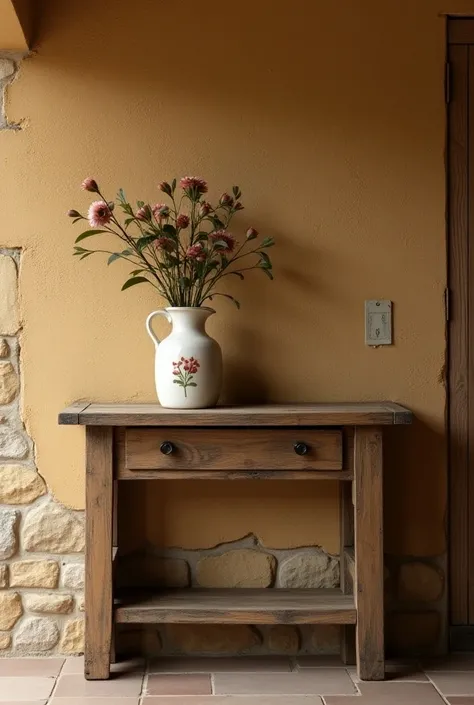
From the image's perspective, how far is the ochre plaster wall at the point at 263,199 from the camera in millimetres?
3070

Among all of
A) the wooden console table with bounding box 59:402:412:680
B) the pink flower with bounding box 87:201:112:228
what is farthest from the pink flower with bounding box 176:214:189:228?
the wooden console table with bounding box 59:402:412:680

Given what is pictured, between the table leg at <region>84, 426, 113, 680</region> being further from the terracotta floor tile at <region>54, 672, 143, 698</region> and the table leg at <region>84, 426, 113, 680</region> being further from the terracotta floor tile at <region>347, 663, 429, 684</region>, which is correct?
the terracotta floor tile at <region>347, 663, 429, 684</region>

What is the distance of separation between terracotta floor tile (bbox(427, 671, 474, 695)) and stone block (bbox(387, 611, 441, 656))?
0.60 ft

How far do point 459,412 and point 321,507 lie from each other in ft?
1.83

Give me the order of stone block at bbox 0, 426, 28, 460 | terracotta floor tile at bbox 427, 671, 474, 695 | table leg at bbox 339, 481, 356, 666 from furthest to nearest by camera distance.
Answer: stone block at bbox 0, 426, 28, 460 → table leg at bbox 339, 481, 356, 666 → terracotta floor tile at bbox 427, 671, 474, 695

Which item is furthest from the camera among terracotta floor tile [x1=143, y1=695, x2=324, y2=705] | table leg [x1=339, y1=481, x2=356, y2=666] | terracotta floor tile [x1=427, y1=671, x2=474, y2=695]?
table leg [x1=339, y1=481, x2=356, y2=666]

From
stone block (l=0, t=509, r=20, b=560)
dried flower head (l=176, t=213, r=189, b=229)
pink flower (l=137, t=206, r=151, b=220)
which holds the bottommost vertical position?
stone block (l=0, t=509, r=20, b=560)

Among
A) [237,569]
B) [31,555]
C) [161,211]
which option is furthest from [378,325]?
[31,555]

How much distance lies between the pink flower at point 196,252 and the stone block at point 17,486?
0.90 metres

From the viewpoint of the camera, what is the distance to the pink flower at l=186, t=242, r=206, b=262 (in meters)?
2.84

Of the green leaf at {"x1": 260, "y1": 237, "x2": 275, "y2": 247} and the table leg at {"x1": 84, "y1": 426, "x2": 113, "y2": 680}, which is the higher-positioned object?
the green leaf at {"x1": 260, "y1": 237, "x2": 275, "y2": 247}

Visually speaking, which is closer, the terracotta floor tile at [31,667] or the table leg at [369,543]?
the table leg at [369,543]

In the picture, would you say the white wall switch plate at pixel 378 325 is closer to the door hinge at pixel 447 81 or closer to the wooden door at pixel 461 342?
the wooden door at pixel 461 342

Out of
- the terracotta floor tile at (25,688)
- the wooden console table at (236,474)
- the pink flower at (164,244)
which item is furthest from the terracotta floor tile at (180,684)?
the pink flower at (164,244)
